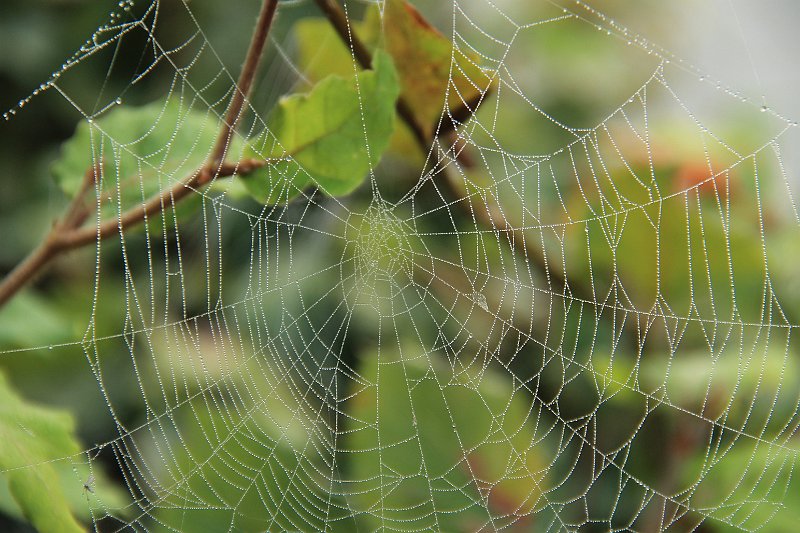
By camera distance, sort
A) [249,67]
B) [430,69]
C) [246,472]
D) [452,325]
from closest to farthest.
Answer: [249,67]
[430,69]
[246,472]
[452,325]

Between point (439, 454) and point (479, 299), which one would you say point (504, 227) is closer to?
point (479, 299)

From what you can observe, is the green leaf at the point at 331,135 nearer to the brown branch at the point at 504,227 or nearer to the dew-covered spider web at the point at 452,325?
the dew-covered spider web at the point at 452,325

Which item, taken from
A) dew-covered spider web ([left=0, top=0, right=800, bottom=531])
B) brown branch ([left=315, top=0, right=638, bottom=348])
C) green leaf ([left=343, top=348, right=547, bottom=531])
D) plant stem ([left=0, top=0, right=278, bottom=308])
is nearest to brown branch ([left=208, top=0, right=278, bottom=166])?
plant stem ([left=0, top=0, right=278, bottom=308])

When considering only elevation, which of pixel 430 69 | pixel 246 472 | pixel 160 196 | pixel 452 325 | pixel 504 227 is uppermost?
pixel 430 69

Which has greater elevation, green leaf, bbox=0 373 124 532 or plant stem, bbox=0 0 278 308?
plant stem, bbox=0 0 278 308

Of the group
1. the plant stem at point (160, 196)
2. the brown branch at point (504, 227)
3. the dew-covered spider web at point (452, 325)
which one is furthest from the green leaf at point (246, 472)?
the brown branch at point (504, 227)

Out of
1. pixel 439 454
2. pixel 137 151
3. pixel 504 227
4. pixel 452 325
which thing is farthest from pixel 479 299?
pixel 137 151

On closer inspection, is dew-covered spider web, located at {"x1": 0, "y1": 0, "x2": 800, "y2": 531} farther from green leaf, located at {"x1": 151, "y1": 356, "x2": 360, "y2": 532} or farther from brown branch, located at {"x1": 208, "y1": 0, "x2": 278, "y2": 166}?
brown branch, located at {"x1": 208, "y1": 0, "x2": 278, "y2": 166}
